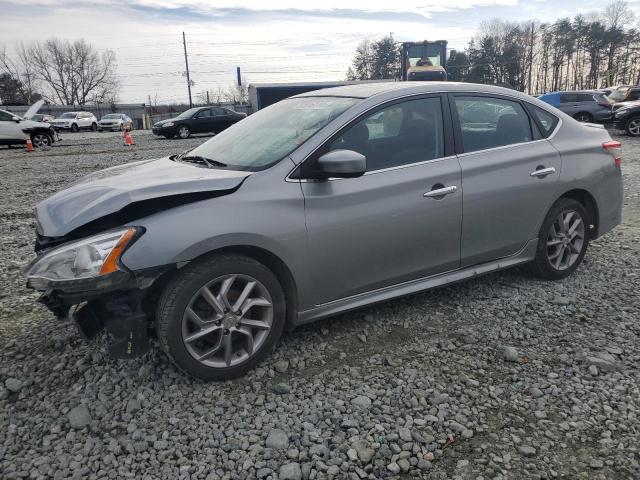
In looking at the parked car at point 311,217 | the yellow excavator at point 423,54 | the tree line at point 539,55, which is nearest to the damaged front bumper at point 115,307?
the parked car at point 311,217

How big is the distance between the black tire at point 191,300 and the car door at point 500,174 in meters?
1.52

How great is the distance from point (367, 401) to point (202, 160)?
198 cm

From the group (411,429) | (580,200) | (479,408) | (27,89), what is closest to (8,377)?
(411,429)

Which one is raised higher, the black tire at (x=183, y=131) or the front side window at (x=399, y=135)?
the front side window at (x=399, y=135)

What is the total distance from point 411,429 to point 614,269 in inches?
121

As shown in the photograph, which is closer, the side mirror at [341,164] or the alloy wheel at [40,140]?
the side mirror at [341,164]

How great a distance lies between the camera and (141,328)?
2.63 meters

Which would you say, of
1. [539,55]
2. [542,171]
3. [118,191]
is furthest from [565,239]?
[539,55]

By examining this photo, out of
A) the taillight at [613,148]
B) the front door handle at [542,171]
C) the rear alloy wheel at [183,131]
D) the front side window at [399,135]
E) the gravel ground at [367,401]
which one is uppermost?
the front side window at [399,135]

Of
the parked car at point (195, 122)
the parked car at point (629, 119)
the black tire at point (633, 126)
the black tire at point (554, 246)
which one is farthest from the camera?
the parked car at point (195, 122)

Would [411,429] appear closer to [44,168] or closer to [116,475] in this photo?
[116,475]

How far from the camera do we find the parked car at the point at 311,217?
2635 mm

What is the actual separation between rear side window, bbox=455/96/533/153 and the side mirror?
3.68 ft

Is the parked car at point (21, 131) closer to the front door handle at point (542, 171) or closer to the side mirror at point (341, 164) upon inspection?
the side mirror at point (341, 164)
